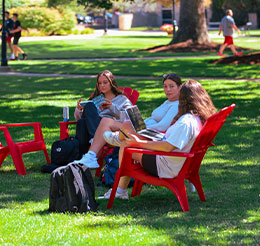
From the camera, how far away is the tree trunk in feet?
97.6

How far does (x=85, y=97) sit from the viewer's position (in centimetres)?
1438

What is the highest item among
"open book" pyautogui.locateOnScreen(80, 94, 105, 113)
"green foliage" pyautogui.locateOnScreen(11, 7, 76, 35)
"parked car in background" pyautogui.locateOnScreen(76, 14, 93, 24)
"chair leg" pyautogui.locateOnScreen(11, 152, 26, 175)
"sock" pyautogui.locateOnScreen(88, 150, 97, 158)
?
"open book" pyautogui.locateOnScreen(80, 94, 105, 113)

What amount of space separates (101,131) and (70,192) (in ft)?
5.35

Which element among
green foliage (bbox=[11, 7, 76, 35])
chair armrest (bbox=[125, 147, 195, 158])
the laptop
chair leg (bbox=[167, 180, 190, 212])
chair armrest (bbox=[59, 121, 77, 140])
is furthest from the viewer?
green foliage (bbox=[11, 7, 76, 35])

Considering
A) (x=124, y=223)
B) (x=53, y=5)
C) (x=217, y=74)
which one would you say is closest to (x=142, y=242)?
(x=124, y=223)

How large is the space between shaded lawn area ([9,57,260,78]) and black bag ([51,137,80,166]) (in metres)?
10.9

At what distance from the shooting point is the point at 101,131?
23.2 ft

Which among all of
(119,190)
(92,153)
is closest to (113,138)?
→ (119,190)

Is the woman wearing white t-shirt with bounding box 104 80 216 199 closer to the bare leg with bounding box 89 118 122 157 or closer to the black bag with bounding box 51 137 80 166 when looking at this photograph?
the bare leg with bounding box 89 118 122 157

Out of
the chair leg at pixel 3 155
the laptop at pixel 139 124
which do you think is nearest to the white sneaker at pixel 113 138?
the laptop at pixel 139 124

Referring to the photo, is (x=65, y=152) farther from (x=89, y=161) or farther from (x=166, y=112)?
(x=166, y=112)

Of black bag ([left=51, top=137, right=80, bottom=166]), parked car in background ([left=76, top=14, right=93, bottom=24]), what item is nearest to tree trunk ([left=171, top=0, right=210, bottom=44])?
black bag ([left=51, top=137, right=80, bottom=166])

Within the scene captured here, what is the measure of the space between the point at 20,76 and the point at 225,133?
36.2 ft

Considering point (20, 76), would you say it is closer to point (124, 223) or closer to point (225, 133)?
point (225, 133)
